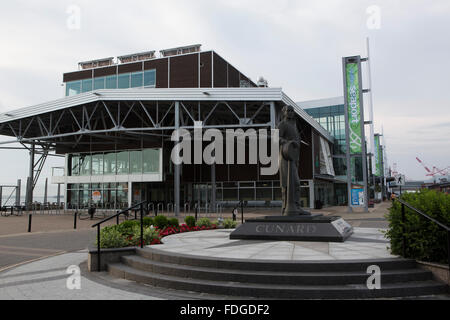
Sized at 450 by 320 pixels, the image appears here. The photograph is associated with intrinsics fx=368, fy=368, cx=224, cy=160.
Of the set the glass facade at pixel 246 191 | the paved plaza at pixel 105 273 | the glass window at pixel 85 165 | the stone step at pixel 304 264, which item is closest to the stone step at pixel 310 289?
the paved plaza at pixel 105 273

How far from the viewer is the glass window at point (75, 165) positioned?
127 ft

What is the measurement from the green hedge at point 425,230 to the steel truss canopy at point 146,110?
18191 millimetres

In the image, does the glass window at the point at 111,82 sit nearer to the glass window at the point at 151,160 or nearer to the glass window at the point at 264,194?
the glass window at the point at 151,160

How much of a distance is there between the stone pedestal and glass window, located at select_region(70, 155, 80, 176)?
3232cm

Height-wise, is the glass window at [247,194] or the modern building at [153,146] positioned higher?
the modern building at [153,146]

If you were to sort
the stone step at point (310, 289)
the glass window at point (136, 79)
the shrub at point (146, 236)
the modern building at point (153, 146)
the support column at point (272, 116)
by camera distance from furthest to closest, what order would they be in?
the glass window at point (136, 79), the modern building at point (153, 146), the support column at point (272, 116), the shrub at point (146, 236), the stone step at point (310, 289)

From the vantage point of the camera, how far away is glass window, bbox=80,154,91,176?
124ft

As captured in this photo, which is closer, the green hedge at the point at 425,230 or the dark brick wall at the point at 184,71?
the green hedge at the point at 425,230

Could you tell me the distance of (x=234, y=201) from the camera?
39.9 m

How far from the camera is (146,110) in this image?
2745cm

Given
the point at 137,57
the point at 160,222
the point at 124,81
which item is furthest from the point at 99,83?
the point at 160,222

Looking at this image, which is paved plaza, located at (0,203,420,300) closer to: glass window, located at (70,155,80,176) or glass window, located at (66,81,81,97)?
glass window, located at (70,155,80,176)

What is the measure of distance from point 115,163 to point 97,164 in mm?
2361
